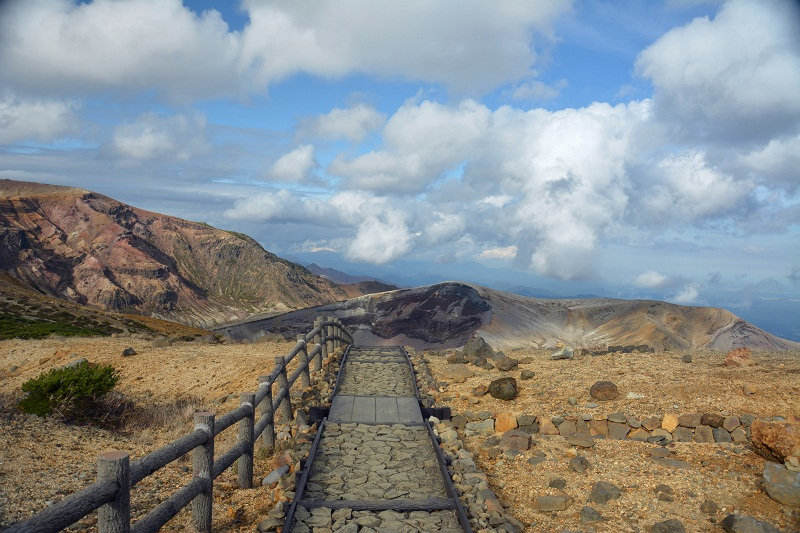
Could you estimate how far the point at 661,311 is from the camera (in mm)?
52188

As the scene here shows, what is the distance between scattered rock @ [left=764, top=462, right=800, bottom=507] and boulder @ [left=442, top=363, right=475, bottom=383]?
325 inches

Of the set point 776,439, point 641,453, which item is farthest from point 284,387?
point 776,439

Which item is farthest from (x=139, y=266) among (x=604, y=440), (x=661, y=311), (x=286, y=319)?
(x=604, y=440)

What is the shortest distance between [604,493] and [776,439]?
8.55ft

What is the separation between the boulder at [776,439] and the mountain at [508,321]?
3924 cm

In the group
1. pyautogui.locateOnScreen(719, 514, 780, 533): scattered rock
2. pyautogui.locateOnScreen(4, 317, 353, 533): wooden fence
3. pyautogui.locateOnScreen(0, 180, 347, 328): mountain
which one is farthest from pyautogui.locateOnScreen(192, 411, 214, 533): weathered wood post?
pyautogui.locateOnScreen(0, 180, 347, 328): mountain

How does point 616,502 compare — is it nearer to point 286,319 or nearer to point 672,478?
point 672,478

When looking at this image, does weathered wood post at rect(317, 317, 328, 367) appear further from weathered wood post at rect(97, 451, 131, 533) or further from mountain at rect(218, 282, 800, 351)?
mountain at rect(218, 282, 800, 351)

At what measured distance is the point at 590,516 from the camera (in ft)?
22.0

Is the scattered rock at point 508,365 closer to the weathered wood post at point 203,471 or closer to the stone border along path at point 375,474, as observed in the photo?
the stone border along path at point 375,474

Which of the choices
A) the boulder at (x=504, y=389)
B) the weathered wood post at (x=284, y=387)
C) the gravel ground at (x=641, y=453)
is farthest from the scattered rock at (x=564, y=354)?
the weathered wood post at (x=284, y=387)

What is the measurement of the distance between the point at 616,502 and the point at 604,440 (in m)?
2.32

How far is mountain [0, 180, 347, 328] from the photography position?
104625 millimetres

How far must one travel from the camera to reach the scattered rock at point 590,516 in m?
6.70
